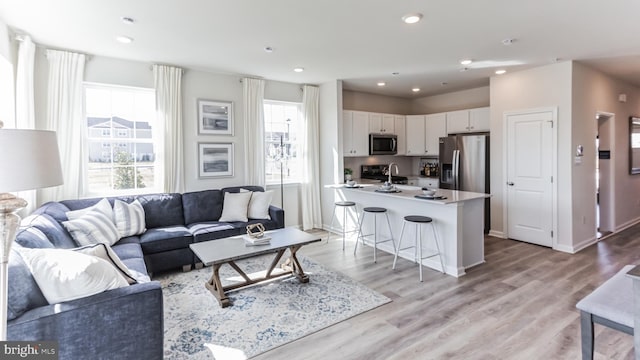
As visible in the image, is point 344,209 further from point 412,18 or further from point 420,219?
point 412,18

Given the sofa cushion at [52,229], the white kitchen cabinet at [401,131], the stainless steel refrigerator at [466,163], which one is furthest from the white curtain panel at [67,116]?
the stainless steel refrigerator at [466,163]

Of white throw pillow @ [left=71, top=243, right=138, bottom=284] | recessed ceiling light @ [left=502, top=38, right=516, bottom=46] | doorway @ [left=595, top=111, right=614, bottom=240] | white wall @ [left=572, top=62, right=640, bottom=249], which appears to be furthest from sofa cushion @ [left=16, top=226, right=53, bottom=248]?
doorway @ [left=595, top=111, right=614, bottom=240]

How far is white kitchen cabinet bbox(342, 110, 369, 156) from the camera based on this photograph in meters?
6.00

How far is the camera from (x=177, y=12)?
2822mm

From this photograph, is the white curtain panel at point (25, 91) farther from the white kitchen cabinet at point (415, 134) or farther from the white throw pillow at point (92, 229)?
the white kitchen cabinet at point (415, 134)

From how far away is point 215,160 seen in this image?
16.7 feet

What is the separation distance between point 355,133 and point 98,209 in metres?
4.18

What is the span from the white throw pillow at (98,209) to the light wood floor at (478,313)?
2.64 meters

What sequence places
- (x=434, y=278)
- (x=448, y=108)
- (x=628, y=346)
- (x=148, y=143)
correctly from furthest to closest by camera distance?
(x=448, y=108), (x=148, y=143), (x=434, y=278), (x=628, y=346)

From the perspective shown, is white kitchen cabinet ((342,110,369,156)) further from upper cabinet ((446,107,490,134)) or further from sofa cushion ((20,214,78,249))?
sofa cushion ((20,214,78,249))

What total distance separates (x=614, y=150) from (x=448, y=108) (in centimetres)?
281

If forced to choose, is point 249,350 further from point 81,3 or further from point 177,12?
point 81,3

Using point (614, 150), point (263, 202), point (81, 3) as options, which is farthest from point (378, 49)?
point (614, 150)

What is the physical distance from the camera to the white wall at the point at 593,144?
4551mm
